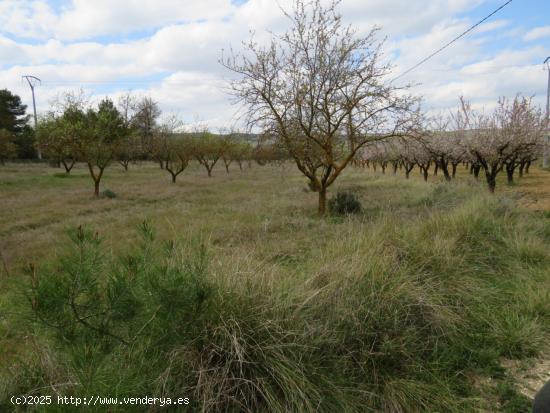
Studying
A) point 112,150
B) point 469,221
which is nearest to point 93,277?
point 469,221

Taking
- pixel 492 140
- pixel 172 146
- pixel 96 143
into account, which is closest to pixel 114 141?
pixel 96 143

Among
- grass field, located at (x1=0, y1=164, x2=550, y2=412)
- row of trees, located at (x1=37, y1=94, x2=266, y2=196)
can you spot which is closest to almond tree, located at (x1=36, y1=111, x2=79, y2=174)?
row of trees, located at (x1=37, y1=94, x2=266, y2=196)

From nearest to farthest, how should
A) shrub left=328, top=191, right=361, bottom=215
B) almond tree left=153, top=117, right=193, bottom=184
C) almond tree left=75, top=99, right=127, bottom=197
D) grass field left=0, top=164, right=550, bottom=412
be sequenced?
grass field left=0, top=164, right=550, bottom=412 < shrub left=328, top=191, right=361, bottom=215 < almond tree left=75, top=99, right=127, bottom=197 < almond tree left=153, top=117, right=193, bottom=184

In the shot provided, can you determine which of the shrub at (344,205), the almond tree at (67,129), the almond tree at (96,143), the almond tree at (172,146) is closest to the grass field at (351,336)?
the shrub at (344,205)

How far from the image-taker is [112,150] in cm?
1912

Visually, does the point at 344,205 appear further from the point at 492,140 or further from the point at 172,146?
the point at 172,146

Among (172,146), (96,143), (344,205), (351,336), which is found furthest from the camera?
(172,146)

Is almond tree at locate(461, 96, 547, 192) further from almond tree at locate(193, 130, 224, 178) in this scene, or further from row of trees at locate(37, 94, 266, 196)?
almond tree at locate(193, 130, 224, 178)

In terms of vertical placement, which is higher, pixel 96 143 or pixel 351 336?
pixel 96 143

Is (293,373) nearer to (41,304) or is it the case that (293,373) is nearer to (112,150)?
(41,304)

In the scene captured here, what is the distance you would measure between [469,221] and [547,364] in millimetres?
3017

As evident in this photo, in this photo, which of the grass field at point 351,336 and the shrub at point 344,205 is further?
the shrub at point 344,205

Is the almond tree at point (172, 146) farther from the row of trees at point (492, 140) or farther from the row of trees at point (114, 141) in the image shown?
the row of trees at point (492, 140)

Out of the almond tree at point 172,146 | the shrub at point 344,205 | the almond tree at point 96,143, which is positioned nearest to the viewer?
the shrub at point 344,205
